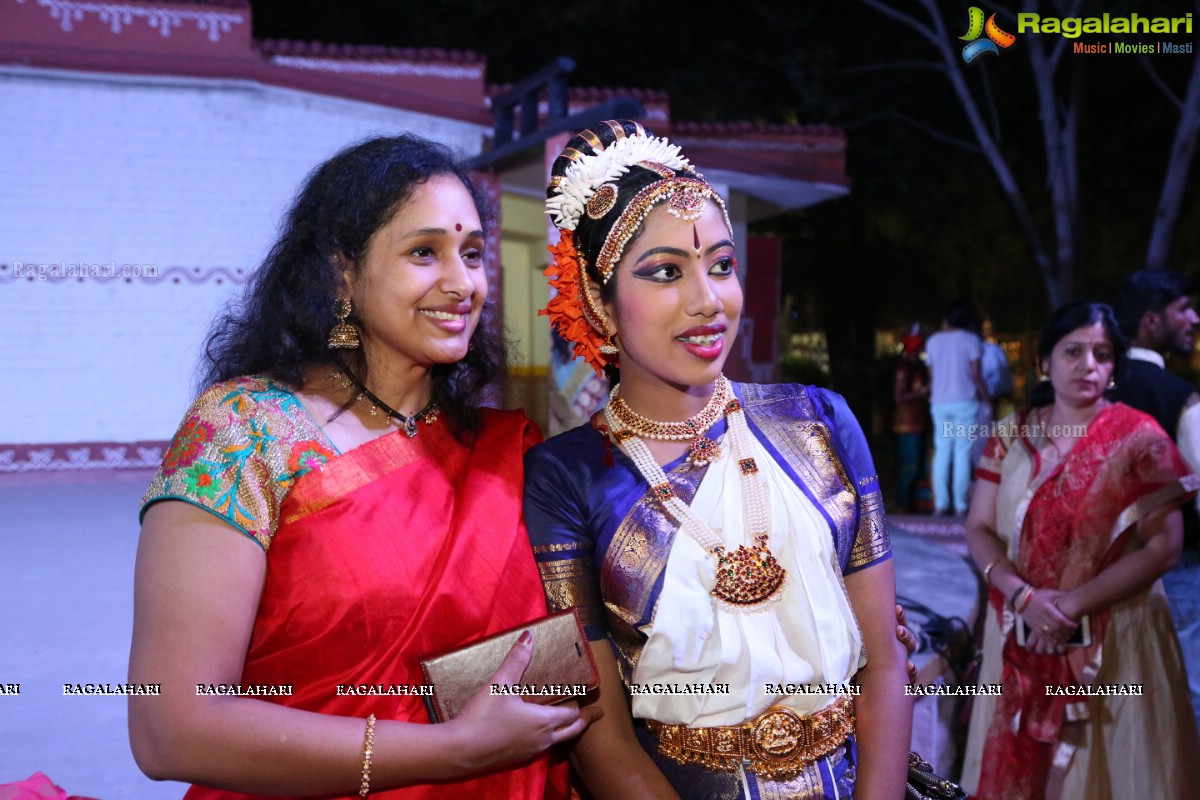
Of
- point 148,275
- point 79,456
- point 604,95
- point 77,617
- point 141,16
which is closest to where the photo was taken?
point 77,617

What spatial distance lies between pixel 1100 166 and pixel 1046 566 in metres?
12.9

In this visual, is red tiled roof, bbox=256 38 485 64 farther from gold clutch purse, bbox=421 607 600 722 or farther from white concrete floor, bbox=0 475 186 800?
gold clutch purse, bbox=421 607 600 722

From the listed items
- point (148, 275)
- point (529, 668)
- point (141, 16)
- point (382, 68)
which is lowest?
point (529, 668)

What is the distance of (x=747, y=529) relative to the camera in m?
1.80

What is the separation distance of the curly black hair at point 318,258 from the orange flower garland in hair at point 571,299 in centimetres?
19

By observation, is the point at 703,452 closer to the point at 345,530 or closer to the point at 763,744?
the point at 763,744

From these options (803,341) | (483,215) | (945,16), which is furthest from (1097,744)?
(803,341)

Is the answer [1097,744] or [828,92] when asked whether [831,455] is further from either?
[828,92]

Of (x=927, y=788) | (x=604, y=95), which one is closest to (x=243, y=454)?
(x=927, y=788)

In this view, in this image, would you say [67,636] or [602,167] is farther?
[67,636]

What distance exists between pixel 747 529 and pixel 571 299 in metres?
0.60

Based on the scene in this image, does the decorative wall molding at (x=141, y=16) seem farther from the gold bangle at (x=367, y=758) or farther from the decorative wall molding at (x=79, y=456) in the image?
the gold bangle at (x=367, y=758)

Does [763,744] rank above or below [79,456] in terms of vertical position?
below

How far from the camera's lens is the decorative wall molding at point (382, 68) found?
8430 millimetres
